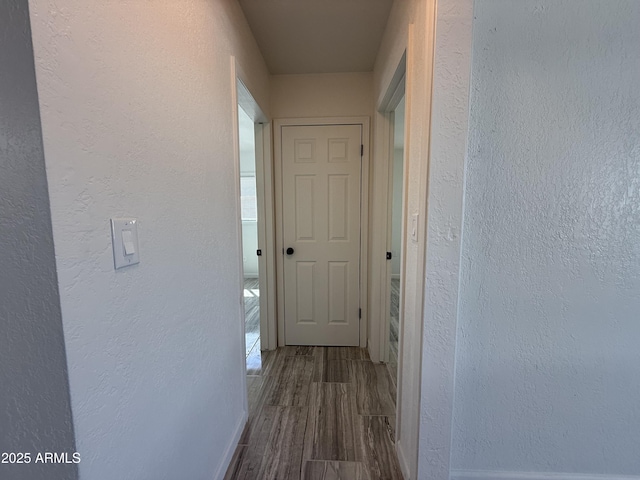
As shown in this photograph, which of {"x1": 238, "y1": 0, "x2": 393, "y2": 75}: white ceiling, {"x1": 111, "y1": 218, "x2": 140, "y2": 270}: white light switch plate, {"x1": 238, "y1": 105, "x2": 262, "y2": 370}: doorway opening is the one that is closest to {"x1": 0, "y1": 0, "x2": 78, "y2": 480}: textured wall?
{"x1": 111, "y1": 218, "x2": 140, "y2": 270}: white light switch plate

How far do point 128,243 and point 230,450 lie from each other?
4.05ft

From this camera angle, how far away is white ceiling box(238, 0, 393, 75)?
1492mm

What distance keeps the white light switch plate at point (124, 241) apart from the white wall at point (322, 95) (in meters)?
1.88

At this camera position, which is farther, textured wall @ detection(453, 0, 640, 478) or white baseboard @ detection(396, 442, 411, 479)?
white baseboard @ detection(396, 442, 411, 479)

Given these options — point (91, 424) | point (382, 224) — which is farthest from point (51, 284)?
point (382, 224)

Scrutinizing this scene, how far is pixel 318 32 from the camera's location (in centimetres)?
170

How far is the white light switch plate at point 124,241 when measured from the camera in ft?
2.03

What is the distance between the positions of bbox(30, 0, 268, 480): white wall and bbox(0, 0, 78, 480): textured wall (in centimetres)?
2

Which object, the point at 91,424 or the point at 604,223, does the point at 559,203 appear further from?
the point at 91,424

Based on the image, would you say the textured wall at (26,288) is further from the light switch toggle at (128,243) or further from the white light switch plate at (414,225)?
the white light switch plate at (414,225)

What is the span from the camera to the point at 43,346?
1.68 ft

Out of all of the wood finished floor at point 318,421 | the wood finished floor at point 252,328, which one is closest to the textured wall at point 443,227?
the wood finished floor at point 318,421

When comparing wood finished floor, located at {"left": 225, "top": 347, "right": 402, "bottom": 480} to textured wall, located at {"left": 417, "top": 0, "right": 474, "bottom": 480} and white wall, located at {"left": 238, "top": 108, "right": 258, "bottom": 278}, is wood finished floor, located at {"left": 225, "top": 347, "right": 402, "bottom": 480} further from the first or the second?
white wall, located at {"left": 238, "top": 108, "right": 258, "bottom": 278}

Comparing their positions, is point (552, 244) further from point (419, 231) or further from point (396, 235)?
point (396, 235)
